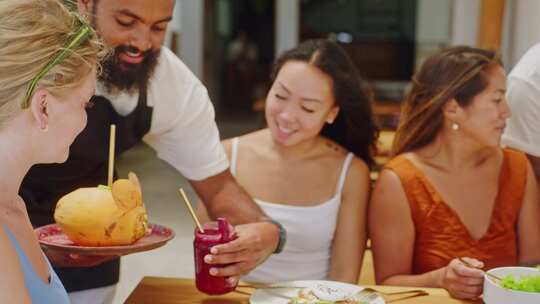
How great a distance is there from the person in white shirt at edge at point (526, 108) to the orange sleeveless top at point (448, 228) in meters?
0.12

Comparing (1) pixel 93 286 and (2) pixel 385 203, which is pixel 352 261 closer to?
(2) pixel 385 203

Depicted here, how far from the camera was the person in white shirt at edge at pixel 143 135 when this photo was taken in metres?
1.66

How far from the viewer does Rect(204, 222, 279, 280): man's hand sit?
4.81 ft

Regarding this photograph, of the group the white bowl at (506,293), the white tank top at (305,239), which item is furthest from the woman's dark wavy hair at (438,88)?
the white bowl at (506,293)

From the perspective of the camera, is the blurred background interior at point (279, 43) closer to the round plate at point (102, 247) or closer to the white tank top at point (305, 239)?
the white tank top at point (305, 239)

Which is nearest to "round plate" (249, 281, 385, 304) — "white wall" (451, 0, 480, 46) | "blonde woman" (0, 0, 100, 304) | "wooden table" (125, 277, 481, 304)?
"wooden table" (125, 277, 481, 304)

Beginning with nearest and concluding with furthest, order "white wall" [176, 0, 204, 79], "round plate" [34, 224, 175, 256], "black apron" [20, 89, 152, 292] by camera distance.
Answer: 1. "round plate" [34, 224, 175, 256]
2. "black apron" [20, 89, 152, 292]
3. "white wall" [176, 0, 204, 79]

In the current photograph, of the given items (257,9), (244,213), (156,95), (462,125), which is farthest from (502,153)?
(257,9)

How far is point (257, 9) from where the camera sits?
993 cm

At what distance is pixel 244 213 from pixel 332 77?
579mm

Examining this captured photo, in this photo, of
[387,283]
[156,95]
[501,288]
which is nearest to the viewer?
[501,288]

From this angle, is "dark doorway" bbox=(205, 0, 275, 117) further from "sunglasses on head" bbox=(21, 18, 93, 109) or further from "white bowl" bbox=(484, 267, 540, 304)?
"sunglasses on head" bbox=(21, 18, 93, 109)

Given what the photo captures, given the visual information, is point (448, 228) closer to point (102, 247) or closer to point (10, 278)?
point (102, 247)

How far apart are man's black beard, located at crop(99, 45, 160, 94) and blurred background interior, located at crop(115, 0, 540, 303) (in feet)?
5.37
